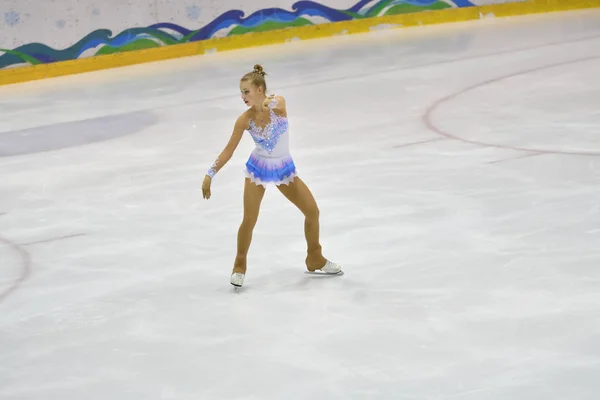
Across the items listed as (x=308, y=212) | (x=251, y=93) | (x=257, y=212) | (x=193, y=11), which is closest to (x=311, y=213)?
(x=308, y=212)

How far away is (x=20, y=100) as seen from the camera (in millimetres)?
12844

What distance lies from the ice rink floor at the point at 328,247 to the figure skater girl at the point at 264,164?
19cm

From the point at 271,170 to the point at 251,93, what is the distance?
16.2 inches

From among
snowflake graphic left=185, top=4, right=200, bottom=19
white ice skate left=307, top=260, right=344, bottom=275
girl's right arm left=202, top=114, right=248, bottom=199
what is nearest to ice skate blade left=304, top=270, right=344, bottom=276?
white ice skate left=307, top=260, right=344, bottom=275

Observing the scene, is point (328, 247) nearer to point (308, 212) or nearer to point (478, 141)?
point (308, 212)

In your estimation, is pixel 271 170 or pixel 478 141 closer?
pixel 271 170

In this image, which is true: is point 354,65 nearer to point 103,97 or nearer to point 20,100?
point 103,97

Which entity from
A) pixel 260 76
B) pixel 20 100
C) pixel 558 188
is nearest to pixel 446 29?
pixel 20 100

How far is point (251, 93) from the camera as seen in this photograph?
Answer: 5.40 metres

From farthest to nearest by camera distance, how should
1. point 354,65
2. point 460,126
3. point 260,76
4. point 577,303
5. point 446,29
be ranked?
point 446,29, point 354,65, point 460,126, point 260,76, point 577,303

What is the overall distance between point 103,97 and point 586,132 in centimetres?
588

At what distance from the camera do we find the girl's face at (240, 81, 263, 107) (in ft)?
17.7

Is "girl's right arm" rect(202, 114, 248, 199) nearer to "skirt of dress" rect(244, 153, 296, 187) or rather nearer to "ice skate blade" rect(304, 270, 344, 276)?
"skirt of dress" rect(244, 153, 296, 187)

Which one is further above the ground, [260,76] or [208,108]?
[260,76]
